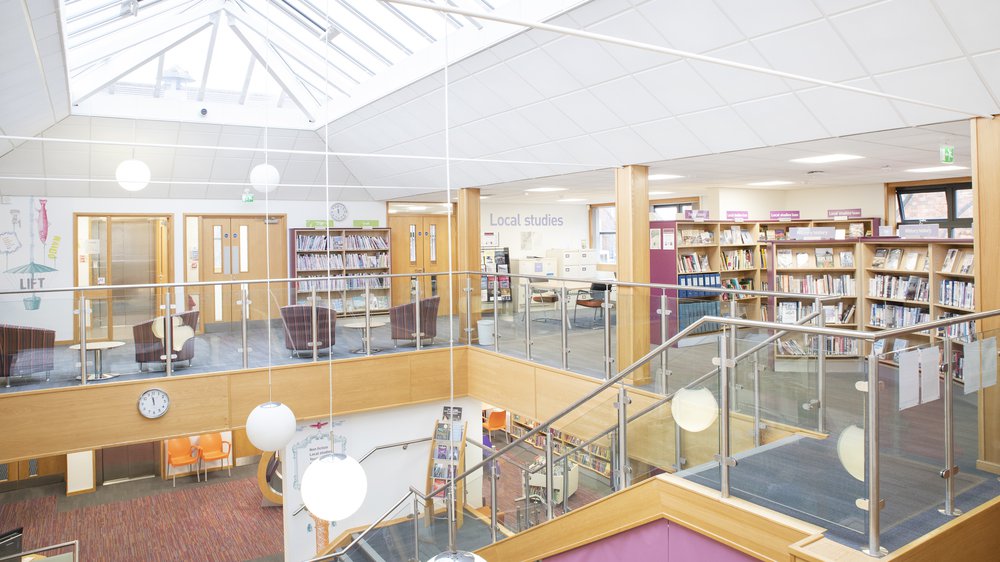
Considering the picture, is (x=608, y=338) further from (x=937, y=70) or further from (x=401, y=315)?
(x=937, y=70)

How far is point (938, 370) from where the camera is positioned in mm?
3463

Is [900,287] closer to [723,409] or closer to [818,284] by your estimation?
[818,284]

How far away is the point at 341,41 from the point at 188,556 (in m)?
7.78

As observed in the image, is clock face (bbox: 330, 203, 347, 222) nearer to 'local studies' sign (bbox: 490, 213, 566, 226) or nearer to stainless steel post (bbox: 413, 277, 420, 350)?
'local studies' sign (bbox: 490, 213, 566, 226)

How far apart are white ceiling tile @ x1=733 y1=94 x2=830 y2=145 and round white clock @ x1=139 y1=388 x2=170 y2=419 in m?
6.75

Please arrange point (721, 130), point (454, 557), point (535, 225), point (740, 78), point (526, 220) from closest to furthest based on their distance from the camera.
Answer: point (454, 557) < point (740, 78) < point (721, 130) < point (526, 220) < point (535, 225)

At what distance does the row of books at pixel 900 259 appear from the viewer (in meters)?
8.06

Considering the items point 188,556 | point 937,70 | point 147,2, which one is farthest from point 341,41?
point 188,556

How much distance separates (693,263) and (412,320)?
15.2 ft

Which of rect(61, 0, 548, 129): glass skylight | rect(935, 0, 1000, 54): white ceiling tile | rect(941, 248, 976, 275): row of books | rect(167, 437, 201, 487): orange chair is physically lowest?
rect(167, 437, 201, 487): orange chair

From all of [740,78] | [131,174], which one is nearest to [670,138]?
[740,78]

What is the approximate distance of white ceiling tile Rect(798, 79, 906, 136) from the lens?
16.7ft

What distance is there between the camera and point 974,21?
4070 mm

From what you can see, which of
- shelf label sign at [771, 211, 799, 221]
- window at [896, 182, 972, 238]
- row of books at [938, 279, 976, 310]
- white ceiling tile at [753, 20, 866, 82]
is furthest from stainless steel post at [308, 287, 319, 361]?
window at [896, 182, 972, 238]
